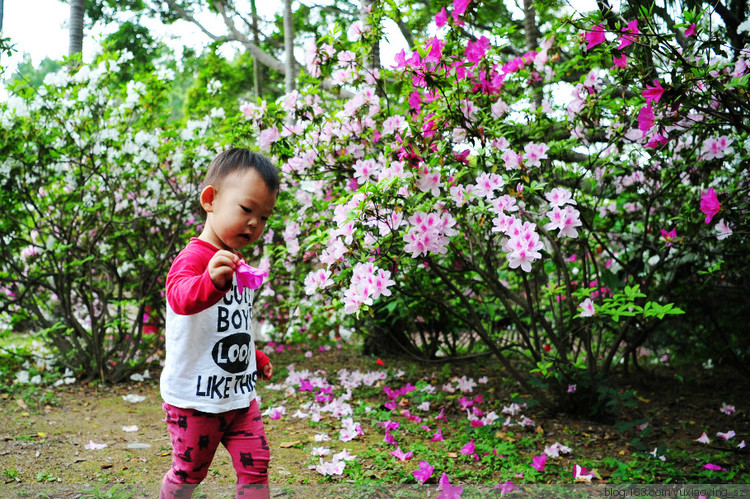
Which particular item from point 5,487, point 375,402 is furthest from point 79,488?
point 375,402

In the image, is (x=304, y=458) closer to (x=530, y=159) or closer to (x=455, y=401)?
(x=455, y=401)

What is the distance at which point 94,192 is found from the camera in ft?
14.0

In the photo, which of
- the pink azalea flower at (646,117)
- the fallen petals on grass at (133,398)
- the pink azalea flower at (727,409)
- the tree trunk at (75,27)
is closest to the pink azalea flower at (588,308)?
the pink azalea flower at (646,117)

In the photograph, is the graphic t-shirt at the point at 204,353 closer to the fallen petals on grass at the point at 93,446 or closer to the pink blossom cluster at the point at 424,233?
the pink blossom cluster at the point at 424,233

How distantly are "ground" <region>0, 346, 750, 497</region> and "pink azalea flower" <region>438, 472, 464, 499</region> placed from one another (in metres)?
0.17

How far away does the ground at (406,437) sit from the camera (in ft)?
8.55

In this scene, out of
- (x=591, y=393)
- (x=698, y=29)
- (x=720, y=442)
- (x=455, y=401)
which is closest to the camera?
(x=698, y=29)

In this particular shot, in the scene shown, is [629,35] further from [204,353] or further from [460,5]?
[204,353]

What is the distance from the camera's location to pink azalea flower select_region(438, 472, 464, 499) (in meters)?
2.28

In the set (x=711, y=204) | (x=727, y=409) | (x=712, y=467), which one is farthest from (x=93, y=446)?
(x=727, y=409)

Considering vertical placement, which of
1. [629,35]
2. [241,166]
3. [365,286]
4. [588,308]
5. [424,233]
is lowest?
[588,308]

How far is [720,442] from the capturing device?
316 cm

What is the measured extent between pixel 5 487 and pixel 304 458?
1294 mm

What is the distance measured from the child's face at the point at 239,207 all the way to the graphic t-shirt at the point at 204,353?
71mm
